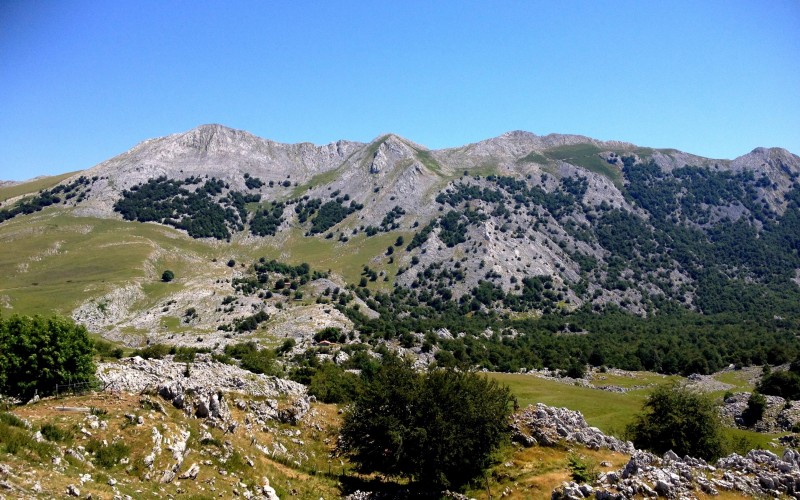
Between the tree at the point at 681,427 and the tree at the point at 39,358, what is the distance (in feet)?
167

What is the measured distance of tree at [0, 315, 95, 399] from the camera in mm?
40219

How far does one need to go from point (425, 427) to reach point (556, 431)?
1631 centimetres

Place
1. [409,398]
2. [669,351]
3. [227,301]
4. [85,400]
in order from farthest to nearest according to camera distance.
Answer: [227,301] → [669,351] → [409,398] → [85,400]

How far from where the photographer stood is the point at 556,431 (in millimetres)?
47469

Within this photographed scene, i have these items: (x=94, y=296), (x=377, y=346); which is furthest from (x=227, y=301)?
(x=377, y=346)

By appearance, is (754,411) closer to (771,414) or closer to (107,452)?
(771,414)

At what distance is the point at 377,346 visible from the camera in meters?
118

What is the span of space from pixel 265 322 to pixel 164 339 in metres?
26.4

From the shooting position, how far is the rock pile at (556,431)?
150 feet

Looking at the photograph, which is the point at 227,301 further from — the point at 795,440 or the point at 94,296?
the point at 795,440

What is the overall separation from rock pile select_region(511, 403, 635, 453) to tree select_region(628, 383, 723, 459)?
2.96 m

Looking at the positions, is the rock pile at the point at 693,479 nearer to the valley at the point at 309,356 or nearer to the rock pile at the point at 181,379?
the valley at the point at 309,356

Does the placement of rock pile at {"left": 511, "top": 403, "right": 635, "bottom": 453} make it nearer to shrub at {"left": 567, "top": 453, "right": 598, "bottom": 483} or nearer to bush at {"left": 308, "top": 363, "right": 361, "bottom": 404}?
shrub at {"left": 567, "top": 453, "right": 598, "bottom": 483}

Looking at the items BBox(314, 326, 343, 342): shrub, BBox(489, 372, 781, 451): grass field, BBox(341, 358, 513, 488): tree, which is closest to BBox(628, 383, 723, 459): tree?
BBox(489, 372, 781, 451): grass field
